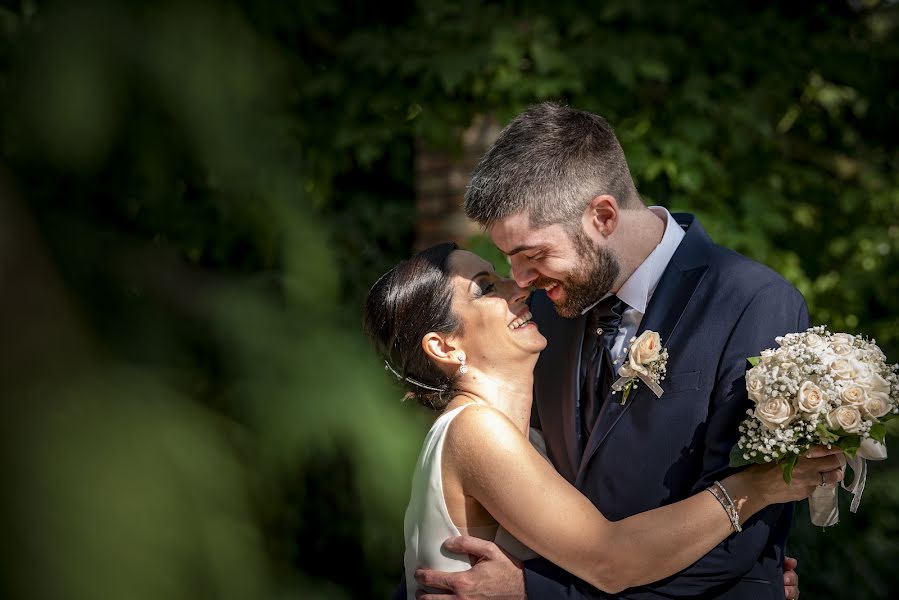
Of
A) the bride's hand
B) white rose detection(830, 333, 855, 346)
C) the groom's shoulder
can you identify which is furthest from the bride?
the groom's shoulder

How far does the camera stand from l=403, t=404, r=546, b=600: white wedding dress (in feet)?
7.99

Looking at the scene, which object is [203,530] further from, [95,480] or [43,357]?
[43,357]

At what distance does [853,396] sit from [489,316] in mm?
929

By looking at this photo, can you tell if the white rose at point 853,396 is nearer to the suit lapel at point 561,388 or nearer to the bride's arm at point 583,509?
the bride's arm at point 583,509

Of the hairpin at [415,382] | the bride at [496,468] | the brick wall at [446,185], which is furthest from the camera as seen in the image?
the brick wall at [446,185]

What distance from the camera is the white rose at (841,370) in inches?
77.2

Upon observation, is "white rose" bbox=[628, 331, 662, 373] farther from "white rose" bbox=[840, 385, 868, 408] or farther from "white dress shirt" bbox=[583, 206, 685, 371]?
"white rose" bbox=[840, 385, 868, 408]

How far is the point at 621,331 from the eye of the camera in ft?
8.16

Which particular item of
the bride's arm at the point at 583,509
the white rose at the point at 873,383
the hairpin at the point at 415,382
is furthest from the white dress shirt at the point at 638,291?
the white rose at the point at 873,383

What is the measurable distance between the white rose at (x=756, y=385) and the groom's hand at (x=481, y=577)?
717 mm

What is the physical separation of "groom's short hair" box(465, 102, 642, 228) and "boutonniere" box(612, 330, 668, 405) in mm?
368

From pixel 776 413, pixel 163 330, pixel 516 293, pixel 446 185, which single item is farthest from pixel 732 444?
pixel 446 185

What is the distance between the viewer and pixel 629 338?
245cm

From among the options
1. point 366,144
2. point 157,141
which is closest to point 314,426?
point 157,141
